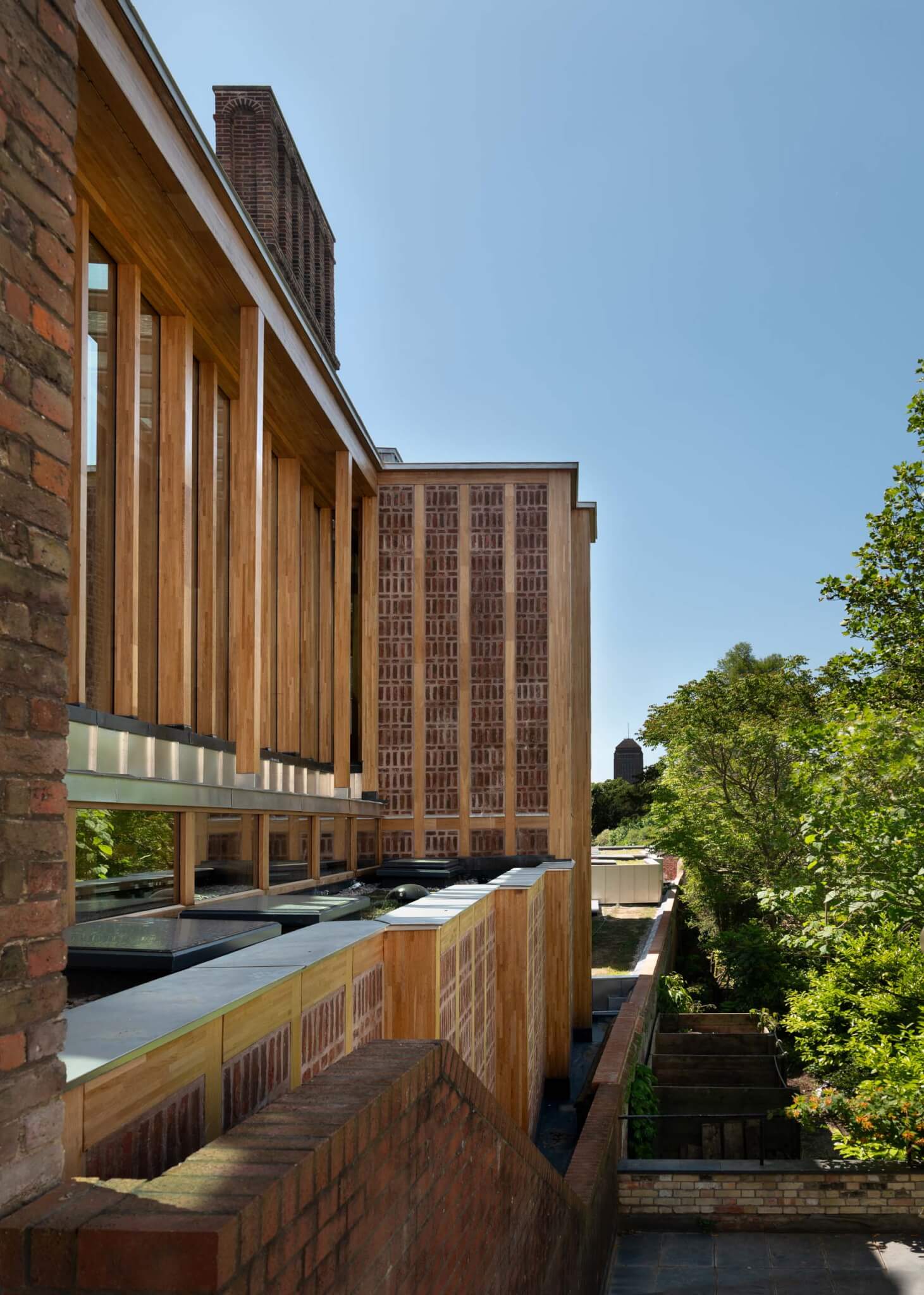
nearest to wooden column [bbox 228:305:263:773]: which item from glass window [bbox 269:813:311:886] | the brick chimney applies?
glass window [bbox 269:813:311:886]

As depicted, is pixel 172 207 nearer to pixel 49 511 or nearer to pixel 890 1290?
pixel 49 511

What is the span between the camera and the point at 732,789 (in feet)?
93.5

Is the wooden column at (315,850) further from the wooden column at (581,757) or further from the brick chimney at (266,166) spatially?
the brick chimney at (266,166)

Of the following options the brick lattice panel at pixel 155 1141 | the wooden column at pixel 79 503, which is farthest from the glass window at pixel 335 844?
the brick lattice panel at pixel 155 1141

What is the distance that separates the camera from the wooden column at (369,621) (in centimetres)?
1838

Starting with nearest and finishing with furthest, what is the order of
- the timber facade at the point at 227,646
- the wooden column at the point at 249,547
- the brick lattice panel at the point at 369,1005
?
the timber facade at the point at 227,646, the brick lattice panel at the point at 369,1005, the wooden column at the point at 249,547

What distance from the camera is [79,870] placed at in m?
7.95

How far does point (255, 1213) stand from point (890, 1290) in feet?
29.5

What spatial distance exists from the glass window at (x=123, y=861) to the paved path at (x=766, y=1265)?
17.1 feet

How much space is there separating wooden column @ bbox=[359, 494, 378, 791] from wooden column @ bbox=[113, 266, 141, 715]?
29.1 feet

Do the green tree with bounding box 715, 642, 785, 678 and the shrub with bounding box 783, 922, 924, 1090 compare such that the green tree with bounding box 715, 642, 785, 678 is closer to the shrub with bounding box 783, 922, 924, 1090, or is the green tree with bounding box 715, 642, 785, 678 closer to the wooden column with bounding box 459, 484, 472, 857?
the wooden column with bounding box 459, 484, 472, 857

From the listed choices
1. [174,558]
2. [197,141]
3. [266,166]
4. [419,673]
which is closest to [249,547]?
[174,558]

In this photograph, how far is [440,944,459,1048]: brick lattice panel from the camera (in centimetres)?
677

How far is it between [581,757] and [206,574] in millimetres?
9162
